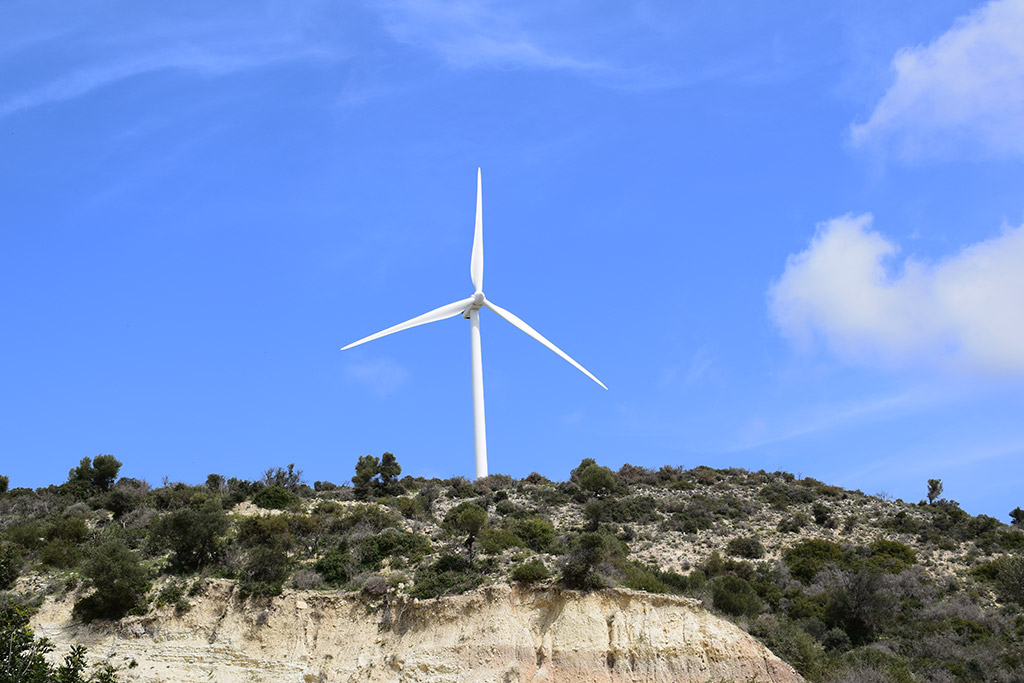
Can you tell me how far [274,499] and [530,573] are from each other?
1820 centimetres

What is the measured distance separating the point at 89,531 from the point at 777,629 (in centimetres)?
3220

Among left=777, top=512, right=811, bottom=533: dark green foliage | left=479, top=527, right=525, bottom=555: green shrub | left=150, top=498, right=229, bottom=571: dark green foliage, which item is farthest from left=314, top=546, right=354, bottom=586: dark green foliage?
left=777, top=512, right=811, bottom=533: dark green foliage

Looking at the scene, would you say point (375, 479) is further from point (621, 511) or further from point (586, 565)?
point (586, 565)

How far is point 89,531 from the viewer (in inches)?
1927

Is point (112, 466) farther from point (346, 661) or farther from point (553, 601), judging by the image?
point (553, 601)

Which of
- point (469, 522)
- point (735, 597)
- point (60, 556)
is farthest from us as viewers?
point (469, 522)

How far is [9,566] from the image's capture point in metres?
43.1

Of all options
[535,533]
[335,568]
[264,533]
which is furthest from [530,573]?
[264,533]

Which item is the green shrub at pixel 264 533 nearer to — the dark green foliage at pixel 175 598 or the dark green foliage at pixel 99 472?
the dark green foliage at pixel 175 598

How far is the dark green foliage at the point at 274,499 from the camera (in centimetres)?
5241

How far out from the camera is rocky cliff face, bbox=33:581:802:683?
124 ft

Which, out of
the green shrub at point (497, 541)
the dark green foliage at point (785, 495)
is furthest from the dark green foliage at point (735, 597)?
the dark green foliage at point (785, 495)

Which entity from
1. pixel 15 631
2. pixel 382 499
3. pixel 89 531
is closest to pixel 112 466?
pixel 89 531

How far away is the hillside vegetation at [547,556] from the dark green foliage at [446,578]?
0.27 feet
